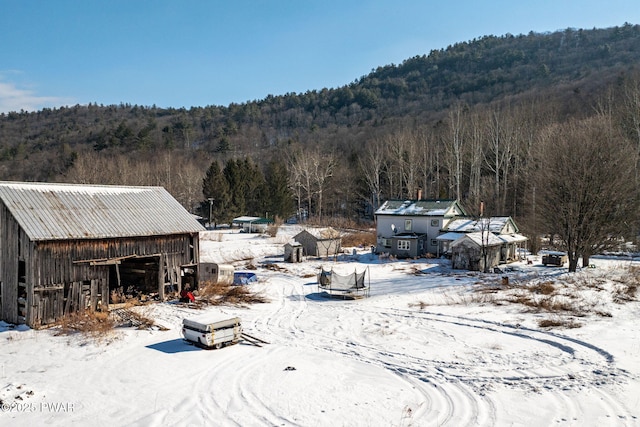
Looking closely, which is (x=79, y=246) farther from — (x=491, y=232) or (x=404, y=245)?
(x=491, y=232)

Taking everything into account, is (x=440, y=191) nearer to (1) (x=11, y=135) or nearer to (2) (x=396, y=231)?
(2) (x=396, y=231)

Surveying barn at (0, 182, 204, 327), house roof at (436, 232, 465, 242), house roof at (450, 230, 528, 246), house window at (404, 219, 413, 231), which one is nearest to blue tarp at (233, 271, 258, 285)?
barn at (0, 182, 204, 327)

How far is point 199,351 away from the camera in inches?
597

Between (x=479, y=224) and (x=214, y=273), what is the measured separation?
26.2 metres

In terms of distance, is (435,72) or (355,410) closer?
(355,410)

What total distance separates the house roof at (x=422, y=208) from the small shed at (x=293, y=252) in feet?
33.2

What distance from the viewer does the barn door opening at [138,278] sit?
23188 millimetres

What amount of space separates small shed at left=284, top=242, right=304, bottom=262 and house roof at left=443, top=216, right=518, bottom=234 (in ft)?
46.3

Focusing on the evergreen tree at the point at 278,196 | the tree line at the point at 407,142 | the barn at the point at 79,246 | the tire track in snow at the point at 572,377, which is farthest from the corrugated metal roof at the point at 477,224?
the evergreen tree at the point at 278,196

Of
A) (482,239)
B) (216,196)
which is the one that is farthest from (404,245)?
(216,196)

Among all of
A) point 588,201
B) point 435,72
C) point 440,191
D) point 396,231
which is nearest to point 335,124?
point 435,72

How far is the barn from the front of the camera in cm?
1842

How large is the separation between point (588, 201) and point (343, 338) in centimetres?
2254

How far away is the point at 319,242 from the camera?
140 feet
